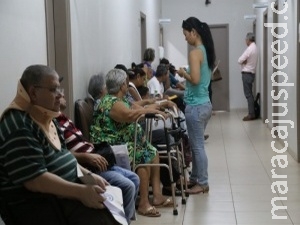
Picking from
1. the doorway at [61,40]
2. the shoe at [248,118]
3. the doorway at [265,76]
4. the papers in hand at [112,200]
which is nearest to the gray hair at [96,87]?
the doorway at [61,40]

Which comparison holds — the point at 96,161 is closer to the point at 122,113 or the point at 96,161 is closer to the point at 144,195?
the point at 122,113

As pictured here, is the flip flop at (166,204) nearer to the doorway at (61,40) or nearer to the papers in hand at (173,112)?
the papers in hand at (173,112)

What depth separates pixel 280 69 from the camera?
267 inches

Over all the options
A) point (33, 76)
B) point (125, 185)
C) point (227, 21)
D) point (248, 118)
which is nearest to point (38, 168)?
point (33, 76)

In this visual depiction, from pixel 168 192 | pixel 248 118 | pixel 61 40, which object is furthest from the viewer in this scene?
pixel 248 118

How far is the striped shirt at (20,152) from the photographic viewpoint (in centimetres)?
205

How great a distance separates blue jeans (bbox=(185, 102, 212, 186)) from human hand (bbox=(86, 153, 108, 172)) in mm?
1642

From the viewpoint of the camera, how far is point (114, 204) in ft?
7.59

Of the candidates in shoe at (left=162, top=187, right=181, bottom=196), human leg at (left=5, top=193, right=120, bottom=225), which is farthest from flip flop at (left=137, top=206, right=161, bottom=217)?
human leg at (left=5, top=193, right=120, bottom=225)

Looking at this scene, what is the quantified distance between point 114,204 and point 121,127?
1540 millimetres

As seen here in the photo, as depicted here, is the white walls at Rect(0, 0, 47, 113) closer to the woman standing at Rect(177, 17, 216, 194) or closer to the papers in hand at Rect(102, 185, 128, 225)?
the papers in hand at Rect(102, 185, 128, 225)

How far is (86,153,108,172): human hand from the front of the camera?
281 cm

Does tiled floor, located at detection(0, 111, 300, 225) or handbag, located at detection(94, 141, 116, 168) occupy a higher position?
handbag, located at detection(94, 141, 116, 168)

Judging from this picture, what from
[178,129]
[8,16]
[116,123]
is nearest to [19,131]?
[8,16]
